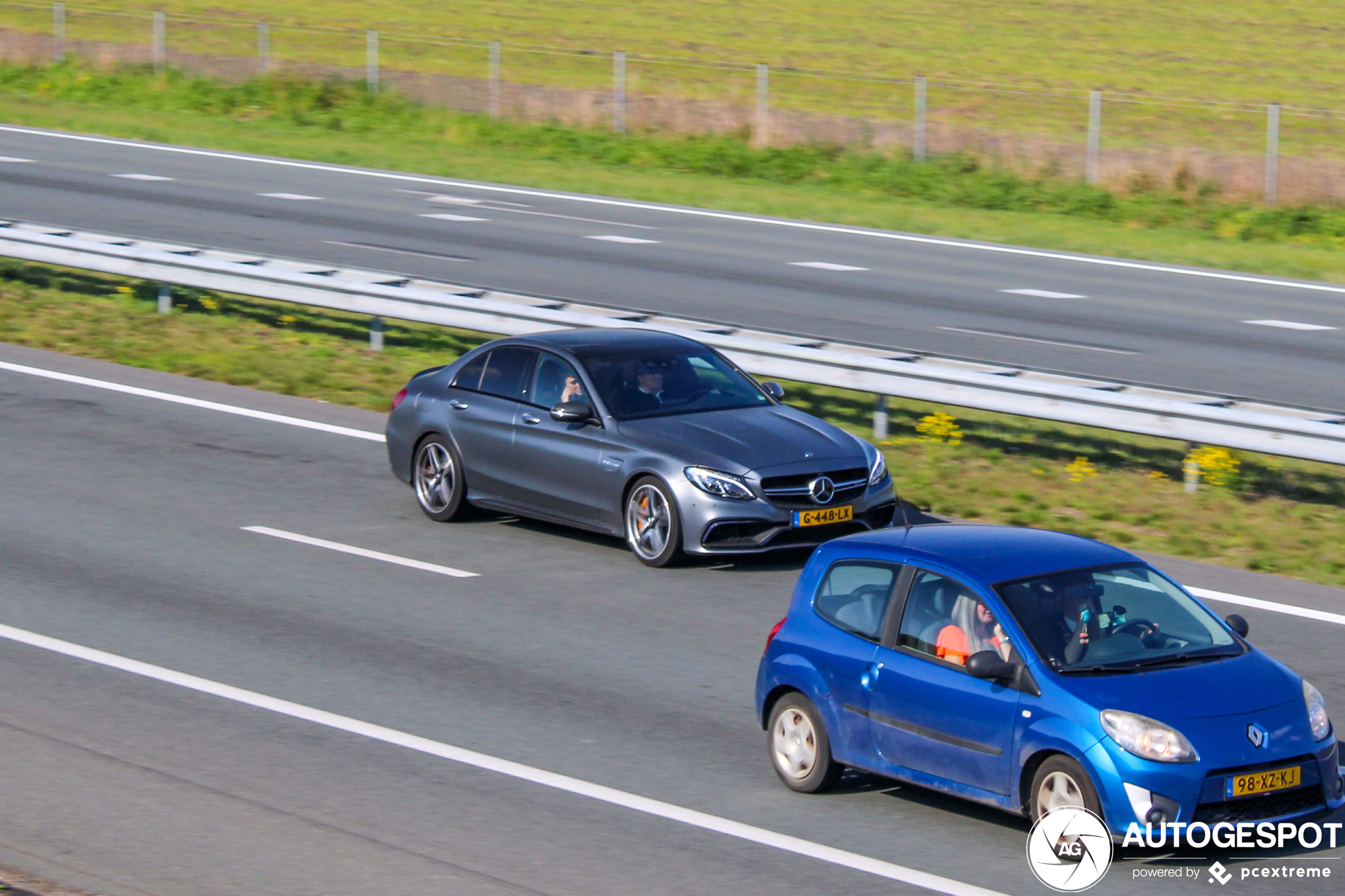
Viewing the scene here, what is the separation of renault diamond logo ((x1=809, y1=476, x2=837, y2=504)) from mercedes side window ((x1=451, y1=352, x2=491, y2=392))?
9.95ft

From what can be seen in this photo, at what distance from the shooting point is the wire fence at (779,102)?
34.1m

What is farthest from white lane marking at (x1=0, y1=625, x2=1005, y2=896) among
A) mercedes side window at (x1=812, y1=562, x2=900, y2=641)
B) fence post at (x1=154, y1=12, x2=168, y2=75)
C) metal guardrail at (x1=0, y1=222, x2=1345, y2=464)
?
fence post at (x1=154, y1=12, x2=168, y2=75)

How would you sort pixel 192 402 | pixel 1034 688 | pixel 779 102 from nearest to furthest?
pixel 1034 688 < pixel 192 402 < pixel 779 102

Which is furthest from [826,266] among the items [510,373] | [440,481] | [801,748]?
[801,748]

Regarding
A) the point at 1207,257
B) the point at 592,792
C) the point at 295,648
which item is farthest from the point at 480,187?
the point at 592,792

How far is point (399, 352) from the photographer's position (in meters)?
20.8

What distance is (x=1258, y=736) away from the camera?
25.1ft

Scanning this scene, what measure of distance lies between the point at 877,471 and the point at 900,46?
40.6 metres

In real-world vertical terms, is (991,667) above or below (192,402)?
above

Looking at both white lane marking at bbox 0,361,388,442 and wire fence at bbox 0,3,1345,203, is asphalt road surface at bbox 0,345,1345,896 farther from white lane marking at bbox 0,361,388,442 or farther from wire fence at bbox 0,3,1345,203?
wire fence at bbox 0,3,1345,203

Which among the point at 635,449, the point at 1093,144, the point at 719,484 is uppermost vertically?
the point at 1093,144

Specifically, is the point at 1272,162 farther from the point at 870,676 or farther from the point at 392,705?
the point at 870,676

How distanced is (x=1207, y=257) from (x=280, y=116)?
2090 centimetres

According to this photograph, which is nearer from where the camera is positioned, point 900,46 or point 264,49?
point 264,49
